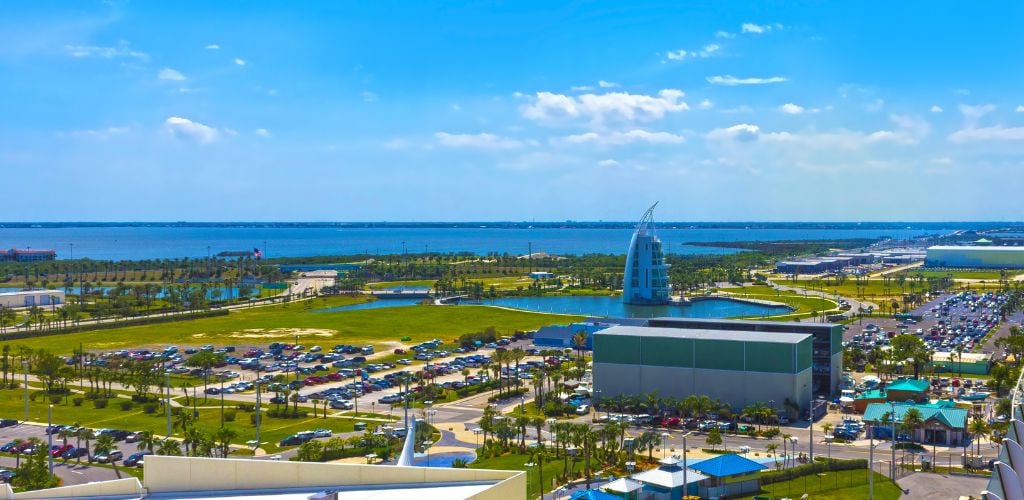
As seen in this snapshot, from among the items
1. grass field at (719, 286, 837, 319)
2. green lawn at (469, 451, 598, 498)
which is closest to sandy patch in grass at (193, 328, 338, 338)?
green lawn at (469, 451, 598, 498)

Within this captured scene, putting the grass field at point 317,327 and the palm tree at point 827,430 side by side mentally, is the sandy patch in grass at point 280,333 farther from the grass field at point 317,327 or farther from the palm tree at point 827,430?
the palm tree at point 827,430

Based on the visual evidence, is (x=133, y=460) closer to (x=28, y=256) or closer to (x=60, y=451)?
(x=60, y=451)

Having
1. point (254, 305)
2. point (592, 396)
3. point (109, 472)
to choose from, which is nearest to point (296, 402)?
point (109, 472)

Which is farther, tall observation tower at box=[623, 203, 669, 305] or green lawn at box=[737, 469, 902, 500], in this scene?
tall observation tower at box=[623, 203, 669, 305]

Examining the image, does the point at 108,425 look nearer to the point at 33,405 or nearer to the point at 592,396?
the point at 33,405

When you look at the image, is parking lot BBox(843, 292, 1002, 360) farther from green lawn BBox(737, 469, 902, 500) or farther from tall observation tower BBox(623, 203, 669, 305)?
green lawn BBox(737, 469, 902, 500)

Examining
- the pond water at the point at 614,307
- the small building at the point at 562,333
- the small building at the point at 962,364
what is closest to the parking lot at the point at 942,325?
the small building at the point at 962,364
